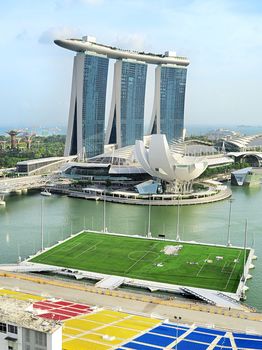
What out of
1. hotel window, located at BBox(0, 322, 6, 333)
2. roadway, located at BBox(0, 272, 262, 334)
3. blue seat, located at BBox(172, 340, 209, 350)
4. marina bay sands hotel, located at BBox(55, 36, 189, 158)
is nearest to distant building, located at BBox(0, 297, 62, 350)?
hotel window, located at BBox(0, 322, 6, 333)

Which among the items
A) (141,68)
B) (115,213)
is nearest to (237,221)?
(115,213)

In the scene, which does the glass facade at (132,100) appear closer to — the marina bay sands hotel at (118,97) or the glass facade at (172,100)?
the marina bay sands hotel at (118,97)

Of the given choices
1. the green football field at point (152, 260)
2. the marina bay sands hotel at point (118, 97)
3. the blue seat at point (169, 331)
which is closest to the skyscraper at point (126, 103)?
the marina bay sands hotel at point (118, 97)

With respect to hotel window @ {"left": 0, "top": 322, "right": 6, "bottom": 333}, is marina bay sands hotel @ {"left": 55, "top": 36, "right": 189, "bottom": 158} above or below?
above

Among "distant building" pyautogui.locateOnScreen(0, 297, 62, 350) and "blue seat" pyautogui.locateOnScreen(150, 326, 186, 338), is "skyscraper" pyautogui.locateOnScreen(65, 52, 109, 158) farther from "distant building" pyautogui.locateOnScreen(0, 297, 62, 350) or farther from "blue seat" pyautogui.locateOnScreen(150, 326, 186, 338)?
"distant building" pyautogui.locateOnScreen(0, 297, 62, 350)

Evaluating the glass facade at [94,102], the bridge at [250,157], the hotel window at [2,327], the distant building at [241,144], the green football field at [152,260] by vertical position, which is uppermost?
the glass facade at [94,102]

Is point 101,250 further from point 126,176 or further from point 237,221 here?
point 126,176
